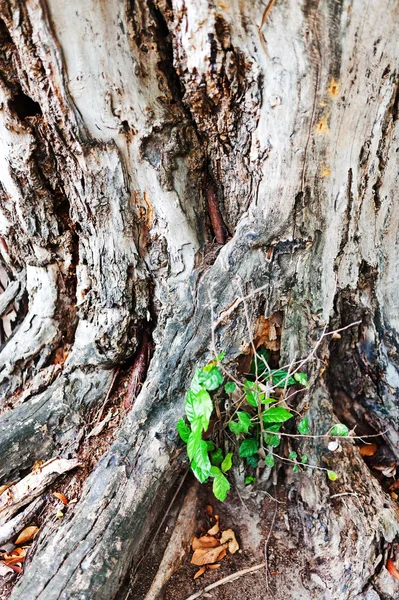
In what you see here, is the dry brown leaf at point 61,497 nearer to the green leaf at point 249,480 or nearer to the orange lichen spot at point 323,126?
the green leaf at point 249,480

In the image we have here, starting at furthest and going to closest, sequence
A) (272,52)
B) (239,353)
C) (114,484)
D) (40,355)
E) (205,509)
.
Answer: (40,355) < (205,509) < (239,353) < (114,484) < (272,52)

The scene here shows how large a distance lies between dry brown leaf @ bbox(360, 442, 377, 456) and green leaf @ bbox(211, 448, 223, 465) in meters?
0.85

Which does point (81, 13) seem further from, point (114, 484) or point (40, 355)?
point (114, 484)

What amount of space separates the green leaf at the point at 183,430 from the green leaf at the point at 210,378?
0.85ft

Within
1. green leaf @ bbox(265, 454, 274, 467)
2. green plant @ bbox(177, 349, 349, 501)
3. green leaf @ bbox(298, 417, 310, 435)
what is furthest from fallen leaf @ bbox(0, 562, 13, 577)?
green leaf @ bbox(298, 417, 310, 435)

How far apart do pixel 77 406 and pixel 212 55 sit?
69.9 inches

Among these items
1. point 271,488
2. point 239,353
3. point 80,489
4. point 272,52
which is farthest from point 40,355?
point 272,52

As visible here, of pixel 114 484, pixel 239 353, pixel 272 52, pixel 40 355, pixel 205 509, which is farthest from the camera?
pixel 40 355

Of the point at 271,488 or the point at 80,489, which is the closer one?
the point at 80,489

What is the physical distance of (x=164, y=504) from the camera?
2021 mm

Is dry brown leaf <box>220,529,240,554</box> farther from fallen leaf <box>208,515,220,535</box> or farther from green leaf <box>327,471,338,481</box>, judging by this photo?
green leaf <box>327,471,338,481</box>

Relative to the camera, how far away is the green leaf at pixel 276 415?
1.88 m

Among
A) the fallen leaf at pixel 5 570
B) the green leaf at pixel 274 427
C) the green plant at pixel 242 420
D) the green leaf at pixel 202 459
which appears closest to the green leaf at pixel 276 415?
the green plant at pixel 242 420

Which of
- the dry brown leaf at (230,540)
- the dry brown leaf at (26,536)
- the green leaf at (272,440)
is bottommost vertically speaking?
the dry brown leaf at (230,540)
